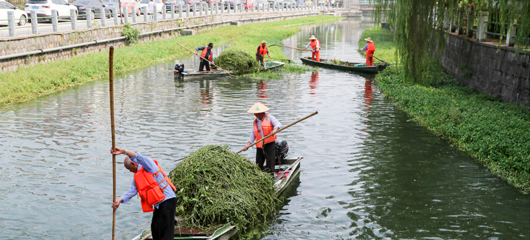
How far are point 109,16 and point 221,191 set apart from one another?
35284 millimetres

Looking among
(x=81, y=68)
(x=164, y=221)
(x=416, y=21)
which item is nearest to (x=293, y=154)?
(x=416, y=21)

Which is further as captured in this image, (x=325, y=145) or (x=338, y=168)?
(x=325, y=145)

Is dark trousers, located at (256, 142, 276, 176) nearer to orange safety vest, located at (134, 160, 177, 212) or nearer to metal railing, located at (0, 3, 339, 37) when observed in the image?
orange safety vest, located at (134, 160, 177, 212)

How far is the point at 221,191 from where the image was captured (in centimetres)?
982

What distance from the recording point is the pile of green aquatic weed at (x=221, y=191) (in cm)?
945

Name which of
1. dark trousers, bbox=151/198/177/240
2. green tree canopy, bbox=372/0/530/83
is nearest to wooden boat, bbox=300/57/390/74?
green tree canopy, bbox=372/0/530/83

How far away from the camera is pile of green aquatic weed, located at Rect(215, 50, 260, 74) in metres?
27.6

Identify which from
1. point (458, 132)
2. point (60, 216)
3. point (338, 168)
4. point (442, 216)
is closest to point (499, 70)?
point (458, 132)

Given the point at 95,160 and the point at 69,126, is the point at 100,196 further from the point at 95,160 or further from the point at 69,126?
the point at 69,126

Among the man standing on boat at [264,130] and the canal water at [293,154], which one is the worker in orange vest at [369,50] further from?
the man standing on boat at [264,130]

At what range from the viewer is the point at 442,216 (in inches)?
416

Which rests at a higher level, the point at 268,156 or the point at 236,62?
the point at 236,62

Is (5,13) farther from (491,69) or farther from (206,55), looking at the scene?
(491,69)

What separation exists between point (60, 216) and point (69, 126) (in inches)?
281
